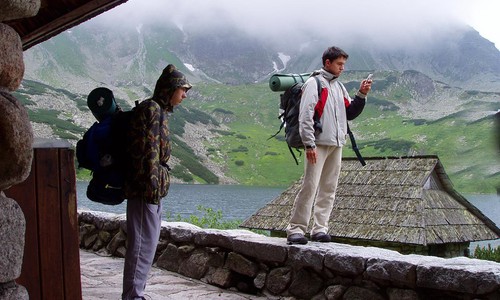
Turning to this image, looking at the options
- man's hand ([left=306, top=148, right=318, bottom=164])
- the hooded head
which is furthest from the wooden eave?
man's hand ([left=306, top=148, right=318, bottom=164])

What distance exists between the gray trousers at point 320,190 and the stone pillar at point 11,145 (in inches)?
132

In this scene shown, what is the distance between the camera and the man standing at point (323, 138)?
4945mm

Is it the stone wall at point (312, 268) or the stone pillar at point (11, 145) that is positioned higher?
the stone pillar at point (11, 145)

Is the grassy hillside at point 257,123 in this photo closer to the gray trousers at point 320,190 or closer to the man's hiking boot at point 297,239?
the gray trousers at point 320,190

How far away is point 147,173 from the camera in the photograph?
3.94 metres

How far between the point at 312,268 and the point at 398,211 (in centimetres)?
521

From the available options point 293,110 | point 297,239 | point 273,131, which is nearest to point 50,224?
point 297,239

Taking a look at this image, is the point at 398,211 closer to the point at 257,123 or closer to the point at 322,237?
the point at 322,237

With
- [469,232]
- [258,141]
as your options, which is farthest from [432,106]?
[469,232]

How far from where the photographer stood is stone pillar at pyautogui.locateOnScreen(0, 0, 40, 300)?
6.06 ft

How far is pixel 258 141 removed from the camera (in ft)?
406

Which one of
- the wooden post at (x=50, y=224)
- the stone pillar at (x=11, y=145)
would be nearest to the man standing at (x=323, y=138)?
the wooden post at (x=50, y=224)

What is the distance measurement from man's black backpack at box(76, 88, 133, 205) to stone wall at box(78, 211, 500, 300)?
1.83 metres

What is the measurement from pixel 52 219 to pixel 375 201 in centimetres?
792
